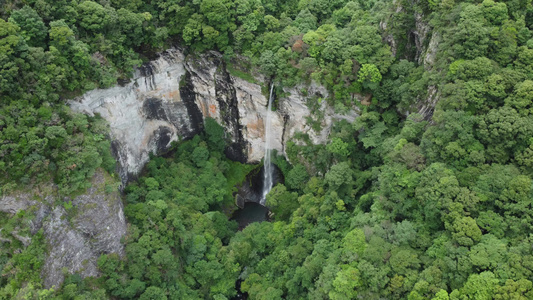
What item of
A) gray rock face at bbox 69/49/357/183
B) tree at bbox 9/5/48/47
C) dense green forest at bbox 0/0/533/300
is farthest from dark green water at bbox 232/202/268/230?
tree at bbox 9/5/48/47

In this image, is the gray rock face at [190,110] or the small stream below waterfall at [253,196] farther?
the small stream below waterfall at [253,196]

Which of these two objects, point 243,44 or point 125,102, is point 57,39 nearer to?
point 125,102

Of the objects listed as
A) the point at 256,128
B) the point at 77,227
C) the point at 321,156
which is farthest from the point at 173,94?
the point at 77,227

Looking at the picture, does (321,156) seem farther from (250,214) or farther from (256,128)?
(250,214)

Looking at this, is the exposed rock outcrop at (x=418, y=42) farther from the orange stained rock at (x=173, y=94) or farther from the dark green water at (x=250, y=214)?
the orange stained rock at (x=173, y=94)

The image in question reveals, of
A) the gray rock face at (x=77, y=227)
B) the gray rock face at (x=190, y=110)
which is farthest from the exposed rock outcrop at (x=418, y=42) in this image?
the gray rock face at (x=77, y=227)
